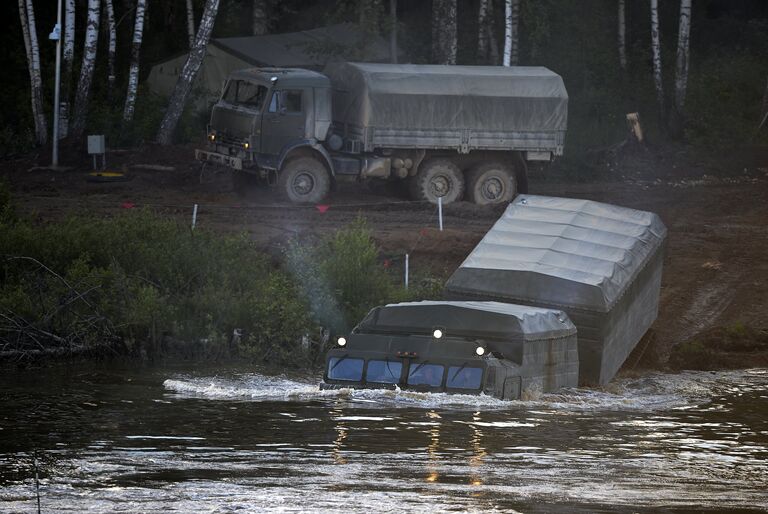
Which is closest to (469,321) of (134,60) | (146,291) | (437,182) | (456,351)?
(456,351)

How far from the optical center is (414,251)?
25375mm

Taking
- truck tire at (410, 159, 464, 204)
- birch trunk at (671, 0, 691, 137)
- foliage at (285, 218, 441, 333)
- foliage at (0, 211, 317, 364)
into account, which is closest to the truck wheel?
truck tire at (410, 159, 464, 204)

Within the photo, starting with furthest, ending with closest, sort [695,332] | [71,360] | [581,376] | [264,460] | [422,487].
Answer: [695,332], [71,360], [581,376], [264,460], [422,487]

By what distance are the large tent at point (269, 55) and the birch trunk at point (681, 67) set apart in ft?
28.5

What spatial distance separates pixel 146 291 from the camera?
20312mm

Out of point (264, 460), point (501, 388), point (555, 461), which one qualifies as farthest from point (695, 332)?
point (264, 460)

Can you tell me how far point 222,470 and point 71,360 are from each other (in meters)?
7.03

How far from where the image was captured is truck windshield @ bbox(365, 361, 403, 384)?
1609cm

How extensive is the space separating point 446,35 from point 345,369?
23.9 m

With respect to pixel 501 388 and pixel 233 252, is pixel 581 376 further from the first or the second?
pixel 233 252

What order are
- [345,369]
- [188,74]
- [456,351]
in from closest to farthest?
[456,351], [345,369], [188,74]

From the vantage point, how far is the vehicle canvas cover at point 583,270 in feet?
59.1

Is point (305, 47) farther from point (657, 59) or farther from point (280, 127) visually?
point (280, 127)

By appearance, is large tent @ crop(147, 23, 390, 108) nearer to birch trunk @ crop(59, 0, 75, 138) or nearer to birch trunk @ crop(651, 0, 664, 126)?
birch trunk @ crop(59, 0, 75, 138)
